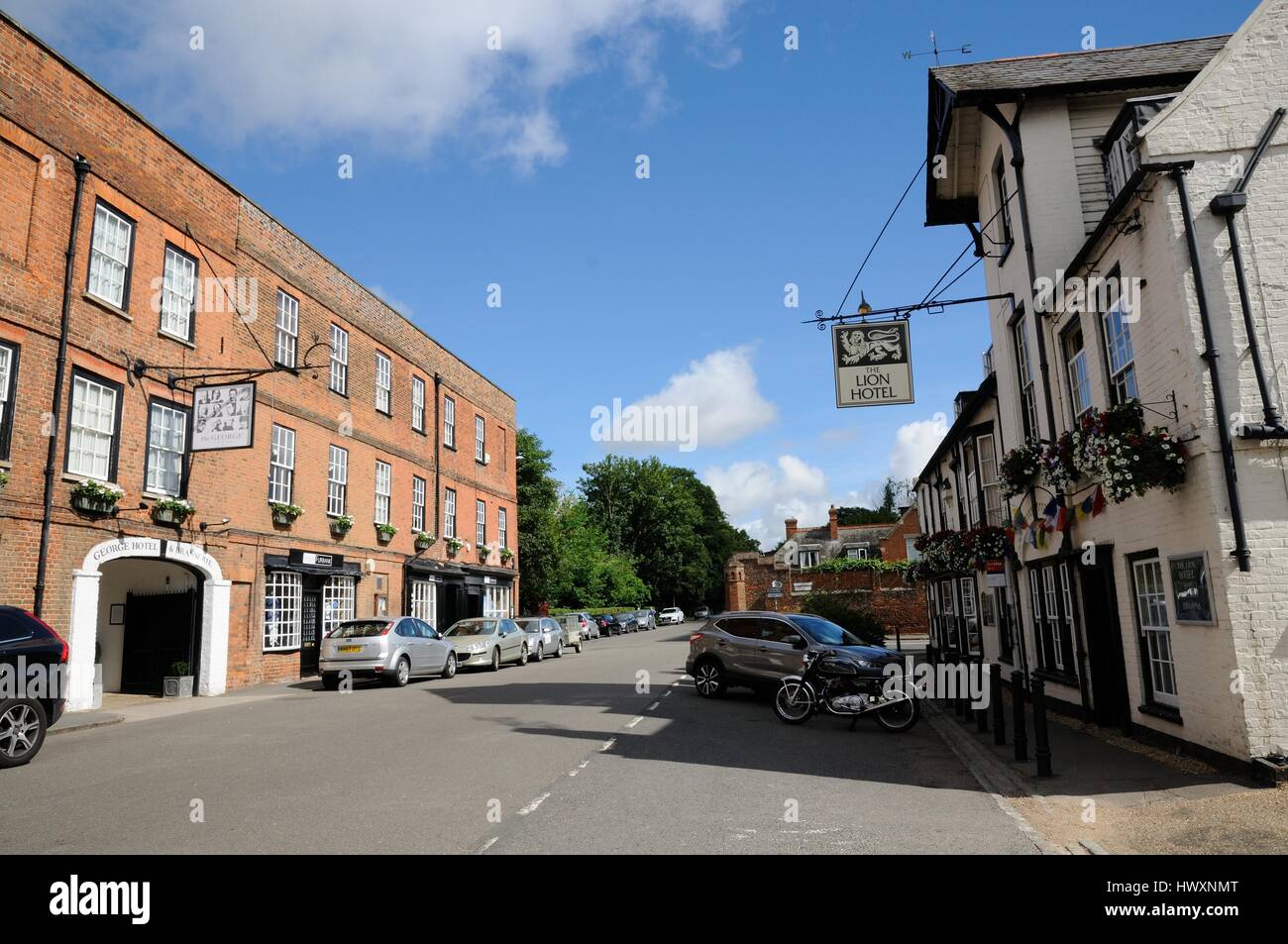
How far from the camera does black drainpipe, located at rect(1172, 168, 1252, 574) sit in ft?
25.1

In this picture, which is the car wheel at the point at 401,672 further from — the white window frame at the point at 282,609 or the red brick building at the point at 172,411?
the white window frame at the point at 282,609

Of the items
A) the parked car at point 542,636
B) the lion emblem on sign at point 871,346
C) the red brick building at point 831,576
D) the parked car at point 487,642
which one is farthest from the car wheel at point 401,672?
the red brick building at point 831,576

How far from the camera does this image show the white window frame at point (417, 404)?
95.6 feet

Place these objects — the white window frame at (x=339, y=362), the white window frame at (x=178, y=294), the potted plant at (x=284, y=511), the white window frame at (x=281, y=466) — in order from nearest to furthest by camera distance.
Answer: the white window frame at (x=178, y=294)
the potted plant at (x=284, y=511)
the white window frame at (x=281, y=466)
the white window frame at (x=339, y=362)

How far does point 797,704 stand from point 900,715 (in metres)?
1.46

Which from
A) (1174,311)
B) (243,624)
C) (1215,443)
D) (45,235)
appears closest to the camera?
(1215,443)

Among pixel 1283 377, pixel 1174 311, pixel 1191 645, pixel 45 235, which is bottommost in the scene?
pixel 1191 645

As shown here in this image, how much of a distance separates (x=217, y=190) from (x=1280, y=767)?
2175 cm

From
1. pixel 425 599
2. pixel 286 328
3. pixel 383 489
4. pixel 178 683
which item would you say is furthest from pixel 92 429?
pixel 425 599

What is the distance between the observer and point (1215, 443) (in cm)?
783

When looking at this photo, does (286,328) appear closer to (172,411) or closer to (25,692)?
(172,411)

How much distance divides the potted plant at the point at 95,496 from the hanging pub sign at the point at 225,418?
1.77 metres
